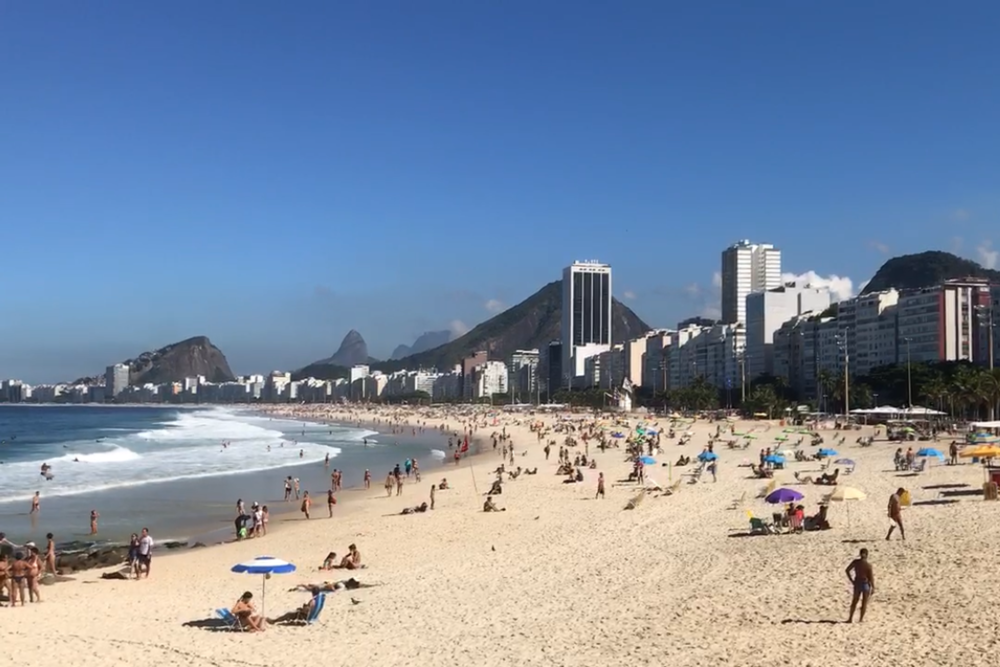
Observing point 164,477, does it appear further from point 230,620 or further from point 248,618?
point 248,618

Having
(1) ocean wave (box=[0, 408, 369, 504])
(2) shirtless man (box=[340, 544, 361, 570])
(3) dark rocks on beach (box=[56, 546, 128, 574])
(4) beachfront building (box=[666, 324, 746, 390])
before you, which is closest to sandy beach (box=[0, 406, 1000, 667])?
(2) shirtless man (box=[340, 544, 361, 570])

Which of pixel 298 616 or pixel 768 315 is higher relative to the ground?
pixel 768 315

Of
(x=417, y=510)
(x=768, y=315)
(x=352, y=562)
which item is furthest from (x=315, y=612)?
(x=768, y=315)

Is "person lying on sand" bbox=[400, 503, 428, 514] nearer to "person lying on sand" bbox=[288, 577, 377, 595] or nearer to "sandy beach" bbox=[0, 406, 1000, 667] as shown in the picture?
"sandy beach" bbox=[0, 406, 1000, 667]

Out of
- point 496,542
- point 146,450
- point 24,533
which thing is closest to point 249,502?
point 24,533

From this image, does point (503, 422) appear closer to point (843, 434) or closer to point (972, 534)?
point (843, 434)
